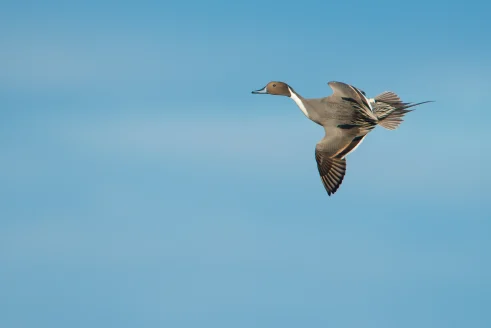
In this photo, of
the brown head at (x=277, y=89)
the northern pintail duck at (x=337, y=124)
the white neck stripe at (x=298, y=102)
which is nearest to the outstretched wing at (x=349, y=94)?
the northern pintail duck at (x=337, y=124)

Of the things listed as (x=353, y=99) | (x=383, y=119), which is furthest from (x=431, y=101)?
(x=383, y=119)

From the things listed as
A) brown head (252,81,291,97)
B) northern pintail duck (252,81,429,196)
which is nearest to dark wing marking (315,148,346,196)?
northern pintail duck (252,81,429,196)

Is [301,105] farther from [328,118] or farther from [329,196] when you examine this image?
[329,196]

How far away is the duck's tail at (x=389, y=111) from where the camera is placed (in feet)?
77.6

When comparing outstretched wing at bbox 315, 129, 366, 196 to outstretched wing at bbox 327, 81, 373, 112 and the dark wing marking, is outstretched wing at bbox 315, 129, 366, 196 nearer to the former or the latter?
the dark wing marking

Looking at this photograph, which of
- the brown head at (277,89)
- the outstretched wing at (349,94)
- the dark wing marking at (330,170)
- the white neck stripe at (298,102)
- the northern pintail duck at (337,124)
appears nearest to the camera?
the outstretched wing at (349,94)

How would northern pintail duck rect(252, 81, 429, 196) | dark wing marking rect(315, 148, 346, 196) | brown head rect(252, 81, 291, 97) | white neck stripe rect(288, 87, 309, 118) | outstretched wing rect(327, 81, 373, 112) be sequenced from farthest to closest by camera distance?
brown head rect(252, 81, 291, 97), white neck stripe rect(288, 87, 309, 118), dark wing marking rect(315, 148, 346, 196), northern pintail duck rect(252, 81, 429, 196), outstretched wing rect(327, 81, 373, 112)

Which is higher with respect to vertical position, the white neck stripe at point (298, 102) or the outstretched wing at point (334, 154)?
the white neck stripe at point (298, 102)

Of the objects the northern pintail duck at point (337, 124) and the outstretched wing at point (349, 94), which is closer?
the outstretched wing at point (349, 94)

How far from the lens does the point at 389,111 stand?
77.8 ft

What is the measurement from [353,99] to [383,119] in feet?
7.14

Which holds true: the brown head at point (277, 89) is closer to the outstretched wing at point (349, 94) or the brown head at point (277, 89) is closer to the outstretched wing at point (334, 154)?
the outstretched wing at point (349, 94)

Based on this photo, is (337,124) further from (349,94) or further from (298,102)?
(298,102)

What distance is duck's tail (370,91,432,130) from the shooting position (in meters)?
23.6
